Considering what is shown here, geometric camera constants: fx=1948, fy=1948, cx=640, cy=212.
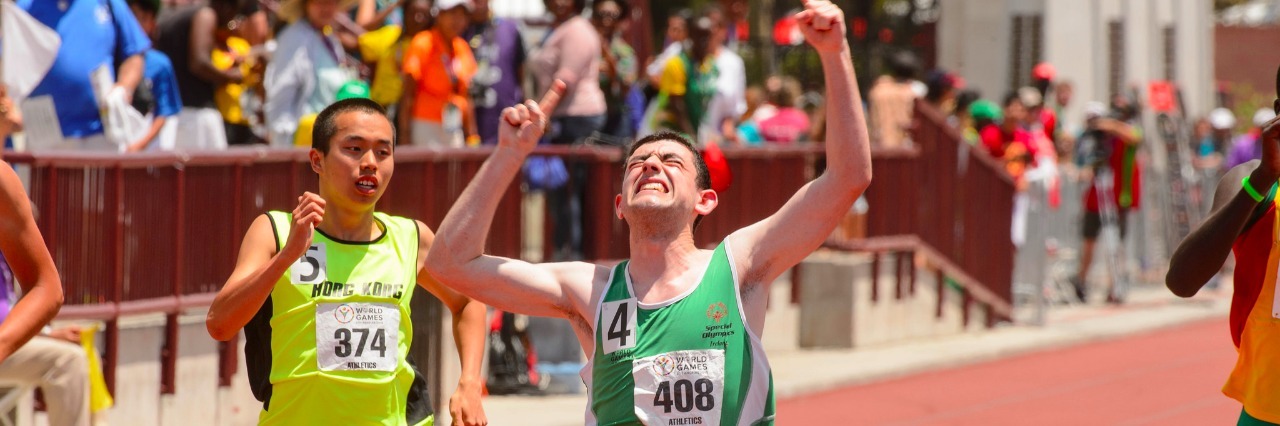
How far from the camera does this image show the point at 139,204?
353 inches

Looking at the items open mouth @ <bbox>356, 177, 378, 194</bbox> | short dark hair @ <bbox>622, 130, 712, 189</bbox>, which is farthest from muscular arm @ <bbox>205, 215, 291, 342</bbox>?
short dark hair @ <bbox>622, 130, 712, 189</bbox>

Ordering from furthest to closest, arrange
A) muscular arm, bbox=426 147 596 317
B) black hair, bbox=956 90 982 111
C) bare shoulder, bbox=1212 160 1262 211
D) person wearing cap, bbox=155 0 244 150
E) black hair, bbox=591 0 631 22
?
black hair, bbox=956 90 982 111
black hair, bbox=591 0 631 22
person wearing cap, bbox=155 0 244 150
bare shoulder, bbox=1212 160 1262 211
muscular arm, bbox=426 147 596 317

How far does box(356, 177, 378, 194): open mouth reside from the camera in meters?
5.48

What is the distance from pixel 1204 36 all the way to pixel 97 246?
86.6ft

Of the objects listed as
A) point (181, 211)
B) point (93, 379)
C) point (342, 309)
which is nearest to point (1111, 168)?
point (181, 211)

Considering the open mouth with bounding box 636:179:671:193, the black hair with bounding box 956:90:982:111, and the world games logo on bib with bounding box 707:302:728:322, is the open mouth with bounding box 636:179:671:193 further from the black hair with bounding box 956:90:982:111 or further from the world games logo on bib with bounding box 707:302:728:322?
the black hair with bounding box 956:90:982:111

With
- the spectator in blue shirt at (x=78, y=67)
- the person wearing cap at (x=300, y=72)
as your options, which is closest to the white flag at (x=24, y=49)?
the spectator in blue shirt at (x=78, y=67)

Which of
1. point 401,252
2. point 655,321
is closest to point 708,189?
point 655,321

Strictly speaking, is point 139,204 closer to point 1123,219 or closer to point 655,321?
point 655,321

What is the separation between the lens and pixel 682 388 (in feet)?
16.1

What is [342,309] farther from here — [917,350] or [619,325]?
[917,350]

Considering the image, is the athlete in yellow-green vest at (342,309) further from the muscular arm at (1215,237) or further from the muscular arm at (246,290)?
the muscular arm at (1215,237)

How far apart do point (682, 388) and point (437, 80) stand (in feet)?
23.1

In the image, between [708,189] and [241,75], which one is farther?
[241,75]
